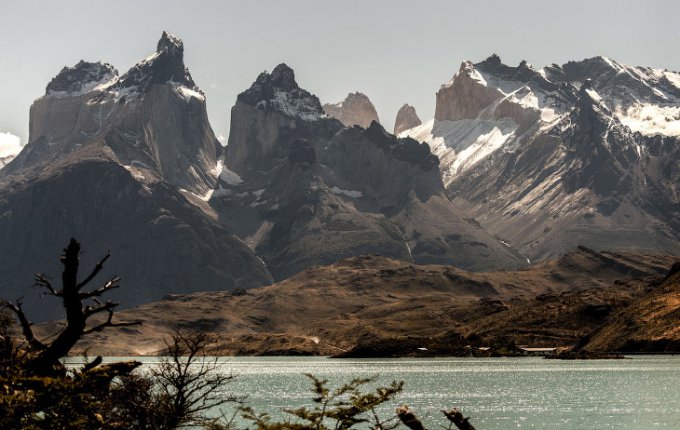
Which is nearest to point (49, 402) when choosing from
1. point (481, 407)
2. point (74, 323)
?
point (74, 323)

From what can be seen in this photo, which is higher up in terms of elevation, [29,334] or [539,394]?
[29,334]

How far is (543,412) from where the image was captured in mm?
102938

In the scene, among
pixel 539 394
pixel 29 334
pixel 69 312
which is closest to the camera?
pixel 69 312

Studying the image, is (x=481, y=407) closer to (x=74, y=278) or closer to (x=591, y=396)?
(x=591, y=396)

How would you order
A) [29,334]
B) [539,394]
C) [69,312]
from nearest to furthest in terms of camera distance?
[69,312]
[29,334]
[539,394]

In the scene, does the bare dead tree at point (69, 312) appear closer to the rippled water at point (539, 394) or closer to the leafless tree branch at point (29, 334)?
the leafless tree branch at point (29, 334)

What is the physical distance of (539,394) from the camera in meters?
128

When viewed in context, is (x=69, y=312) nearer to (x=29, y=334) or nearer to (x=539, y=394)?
(x=29, y=334)

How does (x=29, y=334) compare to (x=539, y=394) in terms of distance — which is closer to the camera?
(x=29, y=334)

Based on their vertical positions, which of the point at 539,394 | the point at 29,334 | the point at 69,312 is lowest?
the point at 539,394

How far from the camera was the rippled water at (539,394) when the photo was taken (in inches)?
3711

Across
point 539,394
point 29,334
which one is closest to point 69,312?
point 29,334

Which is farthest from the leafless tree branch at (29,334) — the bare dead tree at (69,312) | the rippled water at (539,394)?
the rippled water at (539,394)

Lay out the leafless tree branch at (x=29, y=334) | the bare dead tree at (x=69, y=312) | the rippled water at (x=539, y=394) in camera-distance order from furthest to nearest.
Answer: the rippled water at (x=539, y=394), the leafless tree branch at (x=29, y=334), the bare dead tree at (x=69, y=312)
